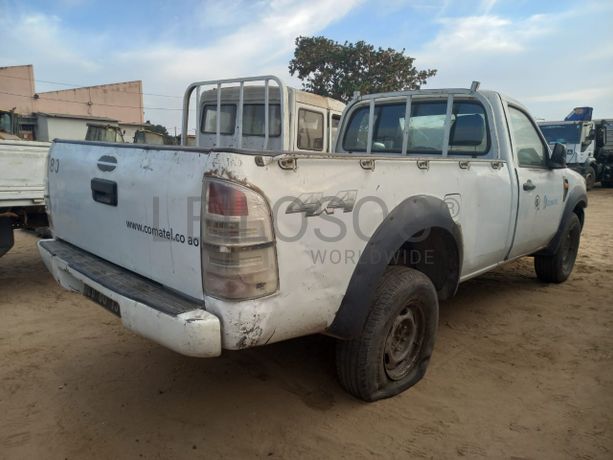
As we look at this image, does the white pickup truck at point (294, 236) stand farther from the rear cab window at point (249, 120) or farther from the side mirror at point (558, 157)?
the rear cab window at point (249, 120)

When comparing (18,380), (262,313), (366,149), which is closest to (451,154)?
(366,149)

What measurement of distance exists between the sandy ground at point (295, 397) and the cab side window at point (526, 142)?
1439 millimetres

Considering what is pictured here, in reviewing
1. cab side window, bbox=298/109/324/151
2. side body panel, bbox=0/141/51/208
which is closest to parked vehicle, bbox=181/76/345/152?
cab side window, bbox=298/109/324/151

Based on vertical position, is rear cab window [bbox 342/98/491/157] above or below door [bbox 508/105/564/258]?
above

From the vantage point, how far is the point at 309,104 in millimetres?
7156

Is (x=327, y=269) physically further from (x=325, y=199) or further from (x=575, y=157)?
(x=575, y=157)

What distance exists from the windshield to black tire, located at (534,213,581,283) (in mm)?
12881

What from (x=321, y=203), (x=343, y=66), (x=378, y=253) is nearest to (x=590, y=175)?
(x=343, y=66)

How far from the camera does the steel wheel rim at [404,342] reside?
107 inches

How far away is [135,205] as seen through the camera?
7.68ft

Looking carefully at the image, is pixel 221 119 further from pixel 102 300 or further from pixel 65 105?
pixel 65 105

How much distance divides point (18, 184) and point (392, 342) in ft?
13.3

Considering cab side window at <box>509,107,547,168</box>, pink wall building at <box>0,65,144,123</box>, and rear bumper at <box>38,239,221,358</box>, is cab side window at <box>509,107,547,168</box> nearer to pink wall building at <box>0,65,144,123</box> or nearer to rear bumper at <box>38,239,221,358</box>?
rear bumper at <box>38,239,221,358</box>

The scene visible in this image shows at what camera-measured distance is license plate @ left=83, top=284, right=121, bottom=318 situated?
7.57 ft
